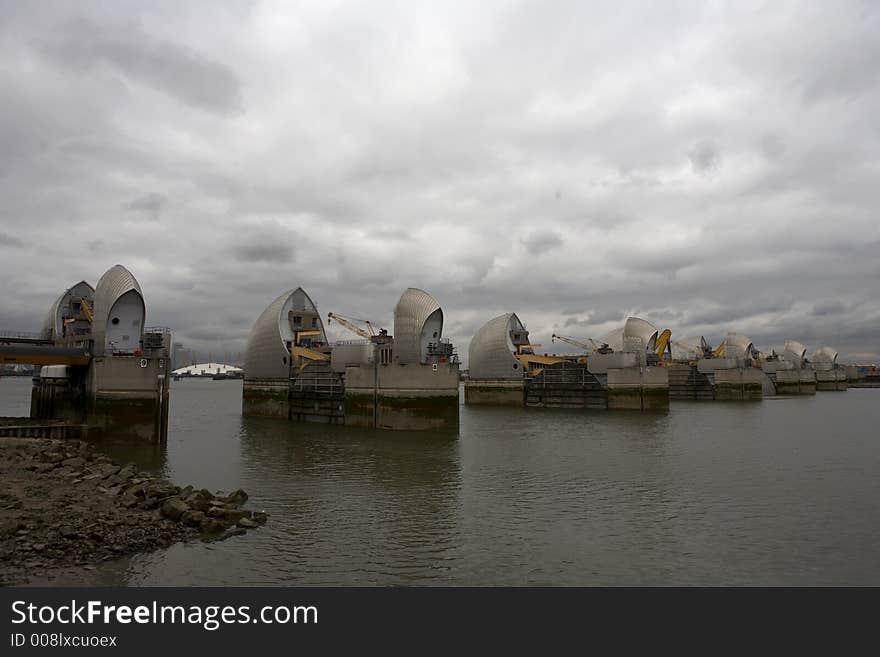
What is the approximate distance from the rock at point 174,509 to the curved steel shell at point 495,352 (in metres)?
A: 53.6

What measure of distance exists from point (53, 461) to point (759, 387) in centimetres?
8123

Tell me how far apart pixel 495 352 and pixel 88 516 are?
56417 mm

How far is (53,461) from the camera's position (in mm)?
19328

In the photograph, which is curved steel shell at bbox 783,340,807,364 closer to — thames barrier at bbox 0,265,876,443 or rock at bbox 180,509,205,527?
thames barrier at bbox 0,265,876,443

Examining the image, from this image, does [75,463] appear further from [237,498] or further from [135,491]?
[237,498]

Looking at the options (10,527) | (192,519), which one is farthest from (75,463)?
(10,527)

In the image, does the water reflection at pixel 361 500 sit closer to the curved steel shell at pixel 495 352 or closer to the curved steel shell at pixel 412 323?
the curved steel shell at pixel 412 323

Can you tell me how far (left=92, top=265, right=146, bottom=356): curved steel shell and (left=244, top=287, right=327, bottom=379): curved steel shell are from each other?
1738 cm

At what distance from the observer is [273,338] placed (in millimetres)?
49500

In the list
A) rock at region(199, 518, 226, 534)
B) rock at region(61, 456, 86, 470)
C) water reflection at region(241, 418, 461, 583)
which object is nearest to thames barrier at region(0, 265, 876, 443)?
water reflection at region(241, 418, 461, 583)

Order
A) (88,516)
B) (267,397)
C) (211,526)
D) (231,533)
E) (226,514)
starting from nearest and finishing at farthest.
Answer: (88,516) < (211,526) < (231,533) < (226,514) < (267,397)

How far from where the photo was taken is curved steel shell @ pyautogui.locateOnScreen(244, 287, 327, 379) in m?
48.9
